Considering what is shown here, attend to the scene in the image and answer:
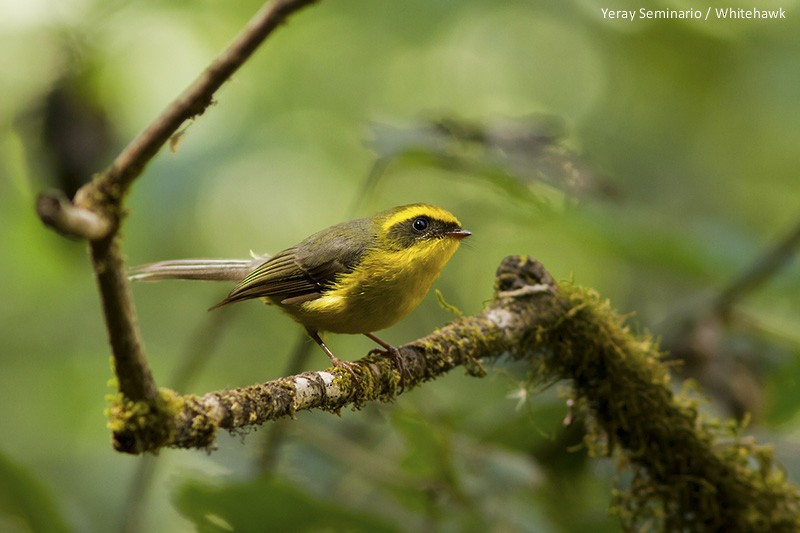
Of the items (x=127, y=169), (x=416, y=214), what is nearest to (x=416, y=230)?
(x=416, y=214)

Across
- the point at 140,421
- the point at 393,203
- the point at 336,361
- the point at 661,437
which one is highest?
the point at 393,203

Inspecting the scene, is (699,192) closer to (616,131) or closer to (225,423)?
(616,131)

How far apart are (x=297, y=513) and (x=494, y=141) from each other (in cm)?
207

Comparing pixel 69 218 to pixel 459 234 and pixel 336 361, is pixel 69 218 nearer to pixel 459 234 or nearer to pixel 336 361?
pixel 336 361

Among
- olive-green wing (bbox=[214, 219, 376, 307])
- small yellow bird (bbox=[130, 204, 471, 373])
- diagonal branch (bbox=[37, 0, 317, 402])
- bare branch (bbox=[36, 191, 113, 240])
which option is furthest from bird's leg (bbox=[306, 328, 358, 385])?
bare branch (bbox=[36, 191, 113, 240])

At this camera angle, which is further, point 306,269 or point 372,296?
point 306,269

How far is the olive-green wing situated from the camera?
3.50m

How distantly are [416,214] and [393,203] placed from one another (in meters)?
7.10

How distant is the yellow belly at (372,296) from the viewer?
11.2 feet

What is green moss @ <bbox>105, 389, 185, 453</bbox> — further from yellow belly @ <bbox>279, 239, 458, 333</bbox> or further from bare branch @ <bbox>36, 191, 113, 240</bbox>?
yellow belly @ <bbox>279, 239, 458, 333</bbox>

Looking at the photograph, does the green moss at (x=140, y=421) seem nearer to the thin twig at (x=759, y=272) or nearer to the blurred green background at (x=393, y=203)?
the blurred green background at (x=393, y=203)

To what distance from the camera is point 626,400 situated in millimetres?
3199

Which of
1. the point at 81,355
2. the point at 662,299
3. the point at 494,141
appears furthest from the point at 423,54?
the point at 494,141

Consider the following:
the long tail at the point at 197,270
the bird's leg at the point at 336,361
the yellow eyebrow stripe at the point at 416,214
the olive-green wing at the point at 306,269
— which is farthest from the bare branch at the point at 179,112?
the yellow eyebrow stripe at the point at 416,214
